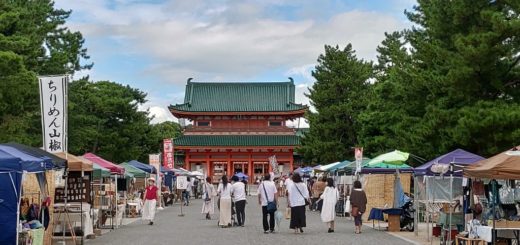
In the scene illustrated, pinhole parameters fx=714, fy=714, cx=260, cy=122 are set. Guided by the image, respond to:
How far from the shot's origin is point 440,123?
27.1m

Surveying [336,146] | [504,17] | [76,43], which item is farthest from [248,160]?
[504,17]

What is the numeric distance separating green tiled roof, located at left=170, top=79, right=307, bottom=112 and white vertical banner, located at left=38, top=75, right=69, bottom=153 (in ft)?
167

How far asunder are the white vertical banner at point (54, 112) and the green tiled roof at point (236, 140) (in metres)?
49.2

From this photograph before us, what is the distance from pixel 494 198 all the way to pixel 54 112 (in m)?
10.4

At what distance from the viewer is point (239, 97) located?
71.9 metres

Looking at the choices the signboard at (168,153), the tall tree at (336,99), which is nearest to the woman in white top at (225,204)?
the signboard at (168,153)

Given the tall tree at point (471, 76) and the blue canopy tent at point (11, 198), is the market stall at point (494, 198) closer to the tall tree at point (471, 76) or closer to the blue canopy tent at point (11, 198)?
the tall tree at point (471, 76)

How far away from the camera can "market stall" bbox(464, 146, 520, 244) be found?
1225 cm

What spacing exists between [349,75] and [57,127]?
116 feet

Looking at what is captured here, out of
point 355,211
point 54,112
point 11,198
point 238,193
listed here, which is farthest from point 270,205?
point 11,198

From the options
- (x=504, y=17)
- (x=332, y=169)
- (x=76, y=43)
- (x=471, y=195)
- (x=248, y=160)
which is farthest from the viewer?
(x=248, y=160)

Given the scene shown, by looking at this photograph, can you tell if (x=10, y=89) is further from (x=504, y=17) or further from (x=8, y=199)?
(x=504, y=17)

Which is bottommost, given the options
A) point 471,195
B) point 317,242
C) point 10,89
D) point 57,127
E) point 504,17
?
point 317,242

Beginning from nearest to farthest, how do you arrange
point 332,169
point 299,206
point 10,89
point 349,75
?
1. point 299,206
2. point 10,89
3. point 332,169
4. point 349,75
